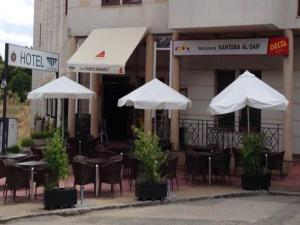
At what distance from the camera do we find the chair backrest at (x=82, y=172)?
13126 mm

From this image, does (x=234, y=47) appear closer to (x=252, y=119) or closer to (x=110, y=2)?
(x=252, y=119)

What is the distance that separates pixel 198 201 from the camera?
13234 mm

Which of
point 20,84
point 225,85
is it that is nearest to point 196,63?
point 225,85

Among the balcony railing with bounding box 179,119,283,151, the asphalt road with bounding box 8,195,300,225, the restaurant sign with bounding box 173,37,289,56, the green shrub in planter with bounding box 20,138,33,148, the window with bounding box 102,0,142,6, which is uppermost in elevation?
the window with bounding box 102,0,142,6

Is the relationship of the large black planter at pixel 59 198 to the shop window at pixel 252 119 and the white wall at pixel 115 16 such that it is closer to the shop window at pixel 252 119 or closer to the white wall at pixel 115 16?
the white wall at pixel 115 16

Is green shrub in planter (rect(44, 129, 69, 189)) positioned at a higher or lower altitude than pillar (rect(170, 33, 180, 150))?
lower

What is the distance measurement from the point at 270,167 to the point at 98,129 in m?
7.72

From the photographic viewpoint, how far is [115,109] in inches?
931

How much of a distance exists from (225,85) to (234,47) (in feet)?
8.60

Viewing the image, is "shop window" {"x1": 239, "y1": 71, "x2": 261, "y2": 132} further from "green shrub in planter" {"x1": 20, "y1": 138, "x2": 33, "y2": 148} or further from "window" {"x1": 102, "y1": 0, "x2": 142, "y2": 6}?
"green shrub in planter" {"x1": 20, "y1": 138, "x2": 33, "y2": 148}

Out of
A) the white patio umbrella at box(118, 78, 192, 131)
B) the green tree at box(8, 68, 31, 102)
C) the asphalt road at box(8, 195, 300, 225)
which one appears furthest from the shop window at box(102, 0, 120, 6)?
the green tree at box(8, 68, 31, 102)

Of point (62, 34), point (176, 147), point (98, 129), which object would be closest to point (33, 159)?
point (176, 147)

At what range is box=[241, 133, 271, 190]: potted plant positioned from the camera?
1458 centimetres

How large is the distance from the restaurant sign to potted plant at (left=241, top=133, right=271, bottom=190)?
3735 millimetres
